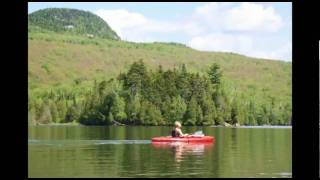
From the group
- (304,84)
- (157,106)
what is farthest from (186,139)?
(157,106)

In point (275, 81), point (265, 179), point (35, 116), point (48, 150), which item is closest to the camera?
point (265, 179)

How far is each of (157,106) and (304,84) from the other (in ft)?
359

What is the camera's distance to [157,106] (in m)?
132

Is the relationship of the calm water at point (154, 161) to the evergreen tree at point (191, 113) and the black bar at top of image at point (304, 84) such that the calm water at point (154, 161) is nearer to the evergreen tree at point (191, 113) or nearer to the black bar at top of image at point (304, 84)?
the black bar at top of image at point (304, 84)

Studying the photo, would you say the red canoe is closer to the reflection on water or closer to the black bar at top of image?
the reflection on water

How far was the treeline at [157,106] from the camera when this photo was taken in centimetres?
12775

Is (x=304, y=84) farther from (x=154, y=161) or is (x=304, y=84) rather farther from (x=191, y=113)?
(x=191, y=113)

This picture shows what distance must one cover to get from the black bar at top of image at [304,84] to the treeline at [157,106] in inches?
3996

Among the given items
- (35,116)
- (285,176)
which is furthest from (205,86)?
(285,176)

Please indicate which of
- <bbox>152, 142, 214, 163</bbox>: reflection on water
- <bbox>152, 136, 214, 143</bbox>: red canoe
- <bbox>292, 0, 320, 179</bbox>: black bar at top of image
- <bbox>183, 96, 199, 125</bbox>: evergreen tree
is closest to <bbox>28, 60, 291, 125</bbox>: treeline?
<bbox>183, 96, 199, 125</bbox>: evergreen tree
